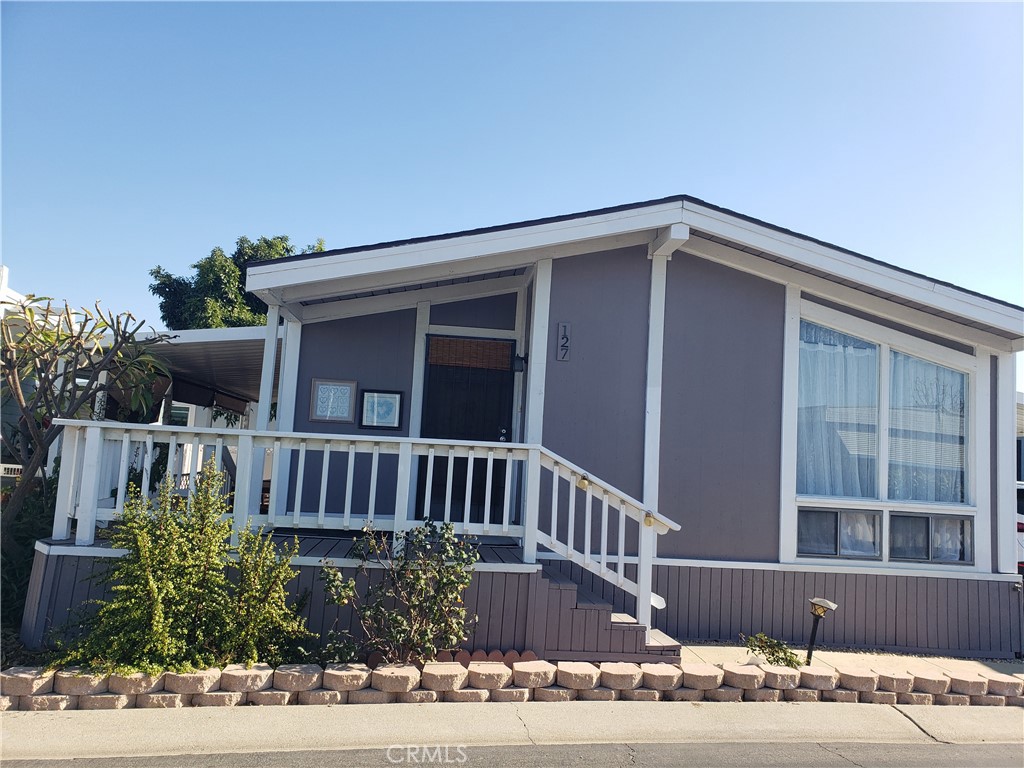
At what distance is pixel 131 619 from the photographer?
4.05m

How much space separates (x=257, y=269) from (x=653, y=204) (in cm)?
334

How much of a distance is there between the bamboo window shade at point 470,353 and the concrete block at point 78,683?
3982mm

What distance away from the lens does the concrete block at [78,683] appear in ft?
12.7

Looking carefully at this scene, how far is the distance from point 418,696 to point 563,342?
3.12 m

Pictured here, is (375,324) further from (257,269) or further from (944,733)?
(944,733)

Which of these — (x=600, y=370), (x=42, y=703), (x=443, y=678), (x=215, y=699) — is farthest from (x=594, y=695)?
(x=42, y=703)

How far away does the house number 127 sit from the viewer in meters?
6.05

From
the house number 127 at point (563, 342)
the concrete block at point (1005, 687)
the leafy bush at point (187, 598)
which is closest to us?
the leafy bush at point (187, 598)

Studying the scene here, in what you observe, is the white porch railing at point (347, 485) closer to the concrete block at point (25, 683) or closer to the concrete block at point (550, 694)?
the concrete block at point (550, 694)

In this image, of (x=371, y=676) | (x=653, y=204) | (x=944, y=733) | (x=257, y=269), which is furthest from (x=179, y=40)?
(x=944, y=733)

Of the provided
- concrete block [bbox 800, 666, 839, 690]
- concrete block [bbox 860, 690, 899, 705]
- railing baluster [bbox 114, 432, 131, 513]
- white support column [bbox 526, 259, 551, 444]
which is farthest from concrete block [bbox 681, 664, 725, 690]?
railing baluster [bbox 114, 432, 131, 513]

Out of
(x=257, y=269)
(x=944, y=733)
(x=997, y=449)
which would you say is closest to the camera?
(x=944, y=733)

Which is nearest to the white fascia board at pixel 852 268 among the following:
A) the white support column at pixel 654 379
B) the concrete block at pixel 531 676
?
the white support column at pixel 654 379

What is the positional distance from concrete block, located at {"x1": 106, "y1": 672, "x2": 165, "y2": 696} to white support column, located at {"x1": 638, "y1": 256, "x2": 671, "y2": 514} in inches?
153
